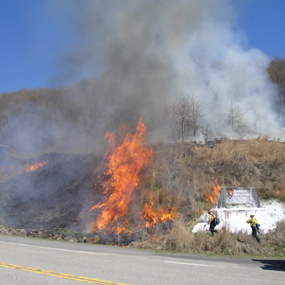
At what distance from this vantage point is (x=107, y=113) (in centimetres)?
2150

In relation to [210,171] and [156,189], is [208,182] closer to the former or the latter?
[210,171]

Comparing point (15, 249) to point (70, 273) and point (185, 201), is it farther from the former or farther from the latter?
point (185, 201)

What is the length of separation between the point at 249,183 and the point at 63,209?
10390mm

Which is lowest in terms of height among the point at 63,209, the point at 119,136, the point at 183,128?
the point at 63,209

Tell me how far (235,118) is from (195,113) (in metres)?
3.21

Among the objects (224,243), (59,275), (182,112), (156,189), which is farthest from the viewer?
(182,112)

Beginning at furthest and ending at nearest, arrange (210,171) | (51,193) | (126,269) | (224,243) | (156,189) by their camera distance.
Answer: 1. (51,193)
2. (210,171)
3. (156,189)
4. (224,243)
5. (126,269)

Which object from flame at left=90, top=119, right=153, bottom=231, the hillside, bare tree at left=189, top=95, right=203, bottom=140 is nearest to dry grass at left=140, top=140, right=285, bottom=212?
the hillside

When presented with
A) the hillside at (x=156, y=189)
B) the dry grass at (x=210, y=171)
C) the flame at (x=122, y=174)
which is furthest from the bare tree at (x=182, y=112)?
the flame at (x=122, y=174)

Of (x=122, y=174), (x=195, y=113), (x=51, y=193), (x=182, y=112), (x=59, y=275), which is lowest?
(x=59, y=275)

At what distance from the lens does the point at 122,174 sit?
55.6 feet

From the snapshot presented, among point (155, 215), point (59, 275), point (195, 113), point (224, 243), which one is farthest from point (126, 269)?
point (195, 113)

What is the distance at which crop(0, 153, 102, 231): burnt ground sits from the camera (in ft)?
53.7

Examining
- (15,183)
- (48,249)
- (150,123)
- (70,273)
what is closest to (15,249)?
(48,249)
